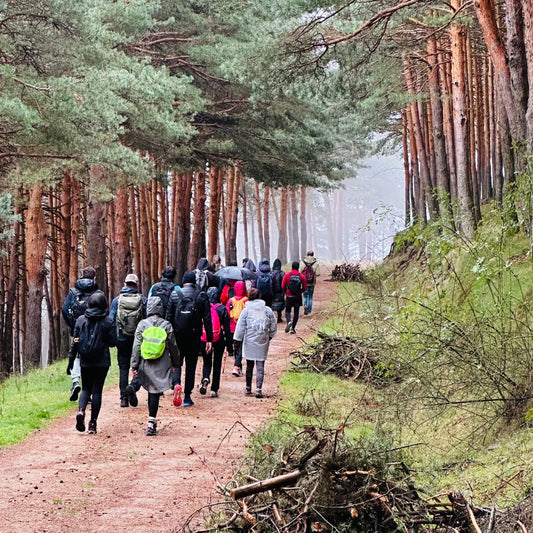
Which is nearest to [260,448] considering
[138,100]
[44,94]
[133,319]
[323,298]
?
[133,319]

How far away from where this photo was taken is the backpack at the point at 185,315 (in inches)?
504

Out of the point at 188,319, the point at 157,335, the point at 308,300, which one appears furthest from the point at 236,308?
the point at 308,300

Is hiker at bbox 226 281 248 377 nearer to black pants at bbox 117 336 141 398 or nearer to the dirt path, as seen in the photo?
the dirt path

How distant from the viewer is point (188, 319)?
12.8 m

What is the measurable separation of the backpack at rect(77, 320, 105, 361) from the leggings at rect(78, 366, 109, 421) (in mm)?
197

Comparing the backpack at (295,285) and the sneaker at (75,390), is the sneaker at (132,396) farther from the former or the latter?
the backpack at (295,285)

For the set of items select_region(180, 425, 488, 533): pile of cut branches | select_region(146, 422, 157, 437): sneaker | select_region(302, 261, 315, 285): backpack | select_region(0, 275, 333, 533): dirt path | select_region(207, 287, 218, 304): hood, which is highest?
select_region(302, 261, 315, 285): backpack

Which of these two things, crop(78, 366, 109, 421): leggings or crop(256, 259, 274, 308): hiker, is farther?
crop(256, 259, 274, 308): hiker

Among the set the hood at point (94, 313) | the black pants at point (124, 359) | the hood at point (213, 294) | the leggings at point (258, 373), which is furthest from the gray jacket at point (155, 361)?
the hood at point (213, 294)

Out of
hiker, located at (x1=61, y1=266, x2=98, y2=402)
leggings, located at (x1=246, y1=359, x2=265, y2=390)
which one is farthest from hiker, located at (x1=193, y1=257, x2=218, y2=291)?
hiker, located at (x1=61, y1=266, x2=98, y2=402)

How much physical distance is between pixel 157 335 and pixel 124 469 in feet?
8.02

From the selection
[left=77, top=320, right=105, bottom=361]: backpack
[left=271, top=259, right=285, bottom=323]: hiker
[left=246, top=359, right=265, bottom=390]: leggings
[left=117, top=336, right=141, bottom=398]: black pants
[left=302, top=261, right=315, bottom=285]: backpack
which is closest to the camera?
[left=77, top=320, right=105, bottom=361]: backpack

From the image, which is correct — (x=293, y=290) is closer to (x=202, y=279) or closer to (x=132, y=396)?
(x=202, y=279)

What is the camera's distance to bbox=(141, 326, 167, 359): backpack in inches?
435
